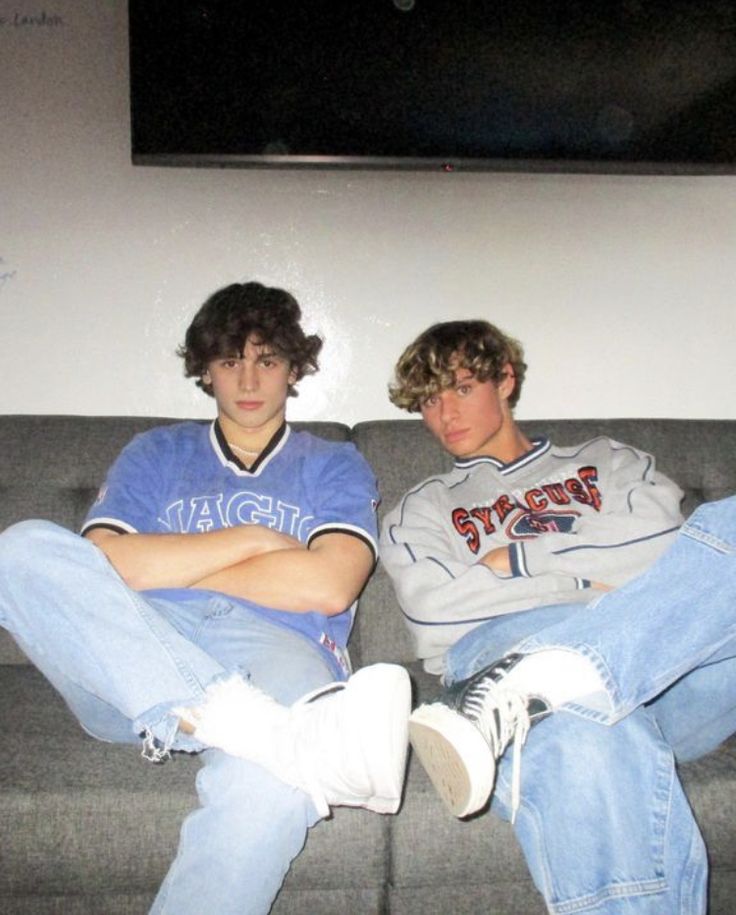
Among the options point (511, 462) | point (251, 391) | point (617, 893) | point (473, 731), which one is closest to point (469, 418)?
point (511, 462)

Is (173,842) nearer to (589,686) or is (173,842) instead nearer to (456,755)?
(456,755)

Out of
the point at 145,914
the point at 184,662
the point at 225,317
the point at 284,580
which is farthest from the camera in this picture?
the point at 225,317

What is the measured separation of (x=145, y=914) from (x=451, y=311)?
1.64 metres

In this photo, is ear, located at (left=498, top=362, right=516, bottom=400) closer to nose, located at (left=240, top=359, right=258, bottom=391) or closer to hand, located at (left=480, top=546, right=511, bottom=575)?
hand, located at (left=480, top=546, right=511, bottom=575)

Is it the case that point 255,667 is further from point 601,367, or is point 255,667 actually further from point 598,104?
point 598,104

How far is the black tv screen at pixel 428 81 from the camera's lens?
2.07 metres

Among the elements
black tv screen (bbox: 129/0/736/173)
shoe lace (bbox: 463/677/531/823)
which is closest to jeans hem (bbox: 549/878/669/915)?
shoe lace (bbox: 463/677/531/823)

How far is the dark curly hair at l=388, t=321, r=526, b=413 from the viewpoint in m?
1.86

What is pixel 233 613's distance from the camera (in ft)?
4.65

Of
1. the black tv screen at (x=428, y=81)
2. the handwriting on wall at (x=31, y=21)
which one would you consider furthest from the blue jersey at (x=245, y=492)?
the handwriting on wall at (x=31, y=21)

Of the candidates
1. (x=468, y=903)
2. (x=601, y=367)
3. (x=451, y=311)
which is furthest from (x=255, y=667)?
(x=601, y=367)

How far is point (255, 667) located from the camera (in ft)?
4.27

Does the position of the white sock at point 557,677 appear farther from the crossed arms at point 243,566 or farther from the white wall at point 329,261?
the white wall at point 329,261

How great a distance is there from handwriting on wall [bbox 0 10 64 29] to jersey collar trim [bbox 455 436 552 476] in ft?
5.33
